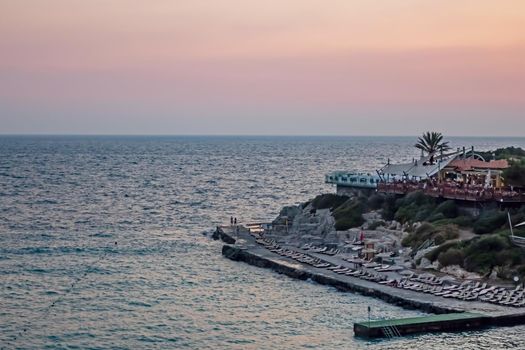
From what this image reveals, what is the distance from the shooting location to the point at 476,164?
75.0 metres

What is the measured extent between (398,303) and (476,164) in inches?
1222

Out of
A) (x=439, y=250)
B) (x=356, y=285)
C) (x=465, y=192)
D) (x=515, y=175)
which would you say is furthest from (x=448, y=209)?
(x=356, y=285)

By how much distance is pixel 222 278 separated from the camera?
57906 mm

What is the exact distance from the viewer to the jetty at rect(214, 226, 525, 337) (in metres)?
42.0

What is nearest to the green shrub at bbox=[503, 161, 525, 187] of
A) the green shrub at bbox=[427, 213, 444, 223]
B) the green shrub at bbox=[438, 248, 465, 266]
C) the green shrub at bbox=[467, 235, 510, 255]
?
the green shrub at bbox=[427, 213, 444, 223]

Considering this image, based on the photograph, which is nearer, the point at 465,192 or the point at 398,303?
the point at 398,303

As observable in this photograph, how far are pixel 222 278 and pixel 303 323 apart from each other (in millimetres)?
13800

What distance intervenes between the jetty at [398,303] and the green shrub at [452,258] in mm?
4977

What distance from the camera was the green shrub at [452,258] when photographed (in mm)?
53281

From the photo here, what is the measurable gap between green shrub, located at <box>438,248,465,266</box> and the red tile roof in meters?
20.2

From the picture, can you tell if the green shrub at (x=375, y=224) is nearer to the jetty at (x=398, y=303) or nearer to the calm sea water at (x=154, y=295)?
the jetty at (x=398, y=303)

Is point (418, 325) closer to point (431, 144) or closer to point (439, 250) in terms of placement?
point (439, 250)

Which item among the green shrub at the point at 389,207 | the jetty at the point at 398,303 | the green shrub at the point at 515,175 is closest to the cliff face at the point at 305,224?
the green shrub at the point at 389,207

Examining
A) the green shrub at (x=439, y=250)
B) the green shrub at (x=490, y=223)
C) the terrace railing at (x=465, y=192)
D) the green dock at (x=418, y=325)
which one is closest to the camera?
the green dock at (x=418, y=325)
